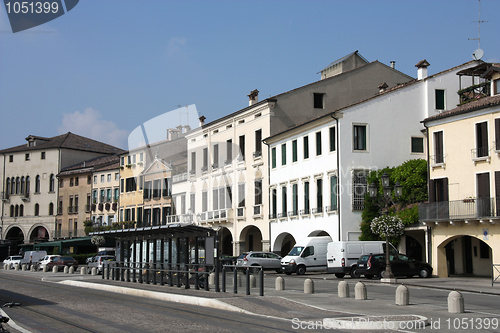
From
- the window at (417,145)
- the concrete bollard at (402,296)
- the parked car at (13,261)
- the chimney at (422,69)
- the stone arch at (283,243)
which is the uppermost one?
the chimney at (422,69)

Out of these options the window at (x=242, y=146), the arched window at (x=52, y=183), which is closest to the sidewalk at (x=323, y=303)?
the window at (x=242, y=146)

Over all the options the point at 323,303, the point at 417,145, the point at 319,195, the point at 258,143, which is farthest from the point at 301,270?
the point at 323,303

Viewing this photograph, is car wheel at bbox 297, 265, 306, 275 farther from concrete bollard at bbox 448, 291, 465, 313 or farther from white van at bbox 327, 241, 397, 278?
concrete bollard at bbox 448, 291, 465, 313

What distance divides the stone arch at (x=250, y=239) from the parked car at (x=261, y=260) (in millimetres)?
9603

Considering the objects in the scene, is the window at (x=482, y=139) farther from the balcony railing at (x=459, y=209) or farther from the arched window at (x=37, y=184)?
the arched window at (x=37, y=184)

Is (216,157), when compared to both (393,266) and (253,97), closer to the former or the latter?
(253,97)

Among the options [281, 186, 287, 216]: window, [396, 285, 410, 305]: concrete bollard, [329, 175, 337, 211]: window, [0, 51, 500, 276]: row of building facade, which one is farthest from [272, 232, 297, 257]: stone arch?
[396, 285, 410, 305]: concrete bollard

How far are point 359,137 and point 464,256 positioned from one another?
32.2 ft

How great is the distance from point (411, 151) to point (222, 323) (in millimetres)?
30527

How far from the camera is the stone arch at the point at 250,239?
5488 cm

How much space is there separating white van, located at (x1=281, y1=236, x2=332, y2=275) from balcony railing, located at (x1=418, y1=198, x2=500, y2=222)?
7.13 metres

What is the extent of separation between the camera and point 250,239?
56344 millimetres

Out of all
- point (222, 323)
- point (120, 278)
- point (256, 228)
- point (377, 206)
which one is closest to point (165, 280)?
point (120, 278)

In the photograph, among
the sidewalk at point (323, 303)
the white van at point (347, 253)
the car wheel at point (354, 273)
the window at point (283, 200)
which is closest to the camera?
the sidewalk at point (323, 303)
